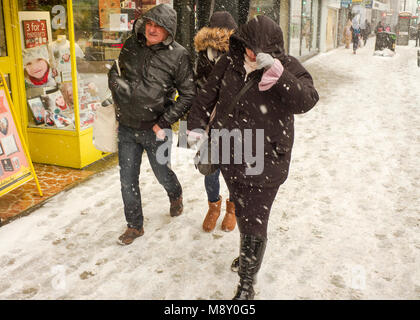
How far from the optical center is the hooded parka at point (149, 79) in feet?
11.4

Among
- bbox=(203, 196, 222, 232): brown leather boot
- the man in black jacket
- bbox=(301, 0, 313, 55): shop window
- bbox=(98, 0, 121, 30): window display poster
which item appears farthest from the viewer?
bbox=(301, 0, 313, 55): shop window

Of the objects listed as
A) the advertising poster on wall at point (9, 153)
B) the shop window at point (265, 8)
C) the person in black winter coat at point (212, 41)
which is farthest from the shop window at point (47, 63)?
the shop window at point (265, 8)

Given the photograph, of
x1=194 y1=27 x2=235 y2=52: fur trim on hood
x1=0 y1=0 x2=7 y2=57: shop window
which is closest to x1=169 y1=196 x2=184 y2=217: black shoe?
x1=194 y1=27 x2=235 y2=52: fur trim on hood

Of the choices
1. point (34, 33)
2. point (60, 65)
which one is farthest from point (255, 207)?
point (34, 33)

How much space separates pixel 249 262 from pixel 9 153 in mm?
2974

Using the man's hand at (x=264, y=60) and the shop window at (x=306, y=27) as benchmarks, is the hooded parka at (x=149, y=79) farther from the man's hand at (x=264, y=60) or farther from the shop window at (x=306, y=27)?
the shop window at (x=306, y=27)

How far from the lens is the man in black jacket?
136 inches

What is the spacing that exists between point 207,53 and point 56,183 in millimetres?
2760

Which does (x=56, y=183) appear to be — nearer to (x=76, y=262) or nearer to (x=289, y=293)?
(x=76, y=262)

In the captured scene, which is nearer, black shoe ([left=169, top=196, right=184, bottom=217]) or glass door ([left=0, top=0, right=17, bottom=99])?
black shoe ([left=169, top=196, right=184, bottom=217])

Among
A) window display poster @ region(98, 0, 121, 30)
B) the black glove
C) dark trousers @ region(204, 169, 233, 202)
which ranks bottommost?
dark trousers @ region(204, 169, 233, 202)

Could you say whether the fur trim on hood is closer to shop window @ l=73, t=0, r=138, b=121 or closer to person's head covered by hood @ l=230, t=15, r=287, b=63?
person's head covered by hood @ l=230, t=15, r=287, b=63

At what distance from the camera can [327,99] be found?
1094 centimetres

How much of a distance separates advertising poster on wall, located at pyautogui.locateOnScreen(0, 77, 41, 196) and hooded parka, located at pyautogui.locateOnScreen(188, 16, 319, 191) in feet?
8.56
